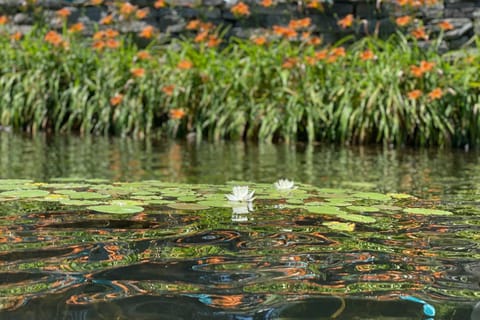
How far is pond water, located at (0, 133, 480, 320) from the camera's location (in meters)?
1.18

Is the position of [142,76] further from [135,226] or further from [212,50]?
[135,226]

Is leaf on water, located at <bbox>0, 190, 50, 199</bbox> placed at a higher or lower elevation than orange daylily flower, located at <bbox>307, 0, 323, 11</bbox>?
lower

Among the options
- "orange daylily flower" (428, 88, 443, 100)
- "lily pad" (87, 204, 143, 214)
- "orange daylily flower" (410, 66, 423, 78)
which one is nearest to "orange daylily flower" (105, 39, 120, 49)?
"orange daylily flower" (410, 66, 423, 78)

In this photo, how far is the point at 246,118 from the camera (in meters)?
7.35

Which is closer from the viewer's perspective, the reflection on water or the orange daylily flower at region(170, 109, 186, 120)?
the reflection on water

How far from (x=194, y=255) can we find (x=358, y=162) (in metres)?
3.73

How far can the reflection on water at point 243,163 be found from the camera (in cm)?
396

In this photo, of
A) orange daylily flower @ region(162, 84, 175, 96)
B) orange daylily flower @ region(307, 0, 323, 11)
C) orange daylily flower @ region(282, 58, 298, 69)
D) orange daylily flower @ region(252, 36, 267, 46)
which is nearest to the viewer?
orange daylily flower @ region(282, 58, 298, 69)

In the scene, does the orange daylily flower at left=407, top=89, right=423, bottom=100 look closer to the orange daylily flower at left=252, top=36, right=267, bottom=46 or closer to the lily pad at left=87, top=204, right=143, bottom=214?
the orange daylily flower at left=252, top=36, right=267, bottom=46

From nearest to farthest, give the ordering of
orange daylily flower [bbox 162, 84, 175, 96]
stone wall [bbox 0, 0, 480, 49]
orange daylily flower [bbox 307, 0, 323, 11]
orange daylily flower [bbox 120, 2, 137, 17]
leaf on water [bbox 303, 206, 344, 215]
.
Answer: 1. leaf on water [bbox 303, 206, 344, 215]
2. orange daylily flower [bbox 162, 84, 175, 96]
3. orange daylily flower [bbox 307, 0, 323, 11]
4. orange daylily flower [bbox 120, 2, 137, 17]
5. stone wall [bbox 0, 0, 480, 49]

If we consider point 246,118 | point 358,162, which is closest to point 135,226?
point 358,162

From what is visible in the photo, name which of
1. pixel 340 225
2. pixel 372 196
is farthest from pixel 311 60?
pixel 340 225

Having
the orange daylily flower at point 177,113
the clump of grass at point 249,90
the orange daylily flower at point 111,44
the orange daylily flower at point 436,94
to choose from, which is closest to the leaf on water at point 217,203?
the clump of grass at point 249,90

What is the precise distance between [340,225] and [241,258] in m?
0.55
